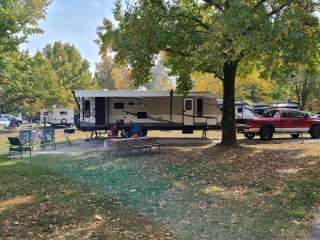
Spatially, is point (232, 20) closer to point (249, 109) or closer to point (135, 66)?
point (135, 66)

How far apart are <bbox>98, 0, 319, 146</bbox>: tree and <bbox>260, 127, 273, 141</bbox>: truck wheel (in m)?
5.18

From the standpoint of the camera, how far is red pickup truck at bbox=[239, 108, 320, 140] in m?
25.1

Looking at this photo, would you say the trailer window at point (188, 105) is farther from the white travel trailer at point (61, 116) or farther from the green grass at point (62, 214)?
the white travel trailer at point (61, 116)

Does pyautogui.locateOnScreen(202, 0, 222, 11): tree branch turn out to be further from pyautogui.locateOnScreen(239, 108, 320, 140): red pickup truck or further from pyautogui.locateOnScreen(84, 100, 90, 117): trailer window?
pyautogui.locateOnScreen(84, 100, 90, 117): trailer window

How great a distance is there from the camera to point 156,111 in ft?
91.7

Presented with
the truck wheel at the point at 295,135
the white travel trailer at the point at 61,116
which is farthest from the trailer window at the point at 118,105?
the white travel trailer at the point at 61,116

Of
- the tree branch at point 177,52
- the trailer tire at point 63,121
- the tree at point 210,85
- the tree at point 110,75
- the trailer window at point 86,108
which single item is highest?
the tree at point 110,75

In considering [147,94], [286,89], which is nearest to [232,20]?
[147,94]

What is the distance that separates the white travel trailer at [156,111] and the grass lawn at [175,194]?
11417 mm

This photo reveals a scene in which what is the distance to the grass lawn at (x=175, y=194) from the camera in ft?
25.2

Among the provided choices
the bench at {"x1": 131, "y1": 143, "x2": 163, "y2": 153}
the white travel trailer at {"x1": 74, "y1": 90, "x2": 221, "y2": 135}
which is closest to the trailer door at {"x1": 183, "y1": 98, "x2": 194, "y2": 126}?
the white travel trailer at {"x1": 74, "y1": 90, "x2": 221, "y2": 135}

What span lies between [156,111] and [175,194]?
1807 cm

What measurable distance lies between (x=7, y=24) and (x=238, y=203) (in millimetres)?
24087

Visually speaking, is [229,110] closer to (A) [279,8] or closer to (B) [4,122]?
(A) [279,8]
